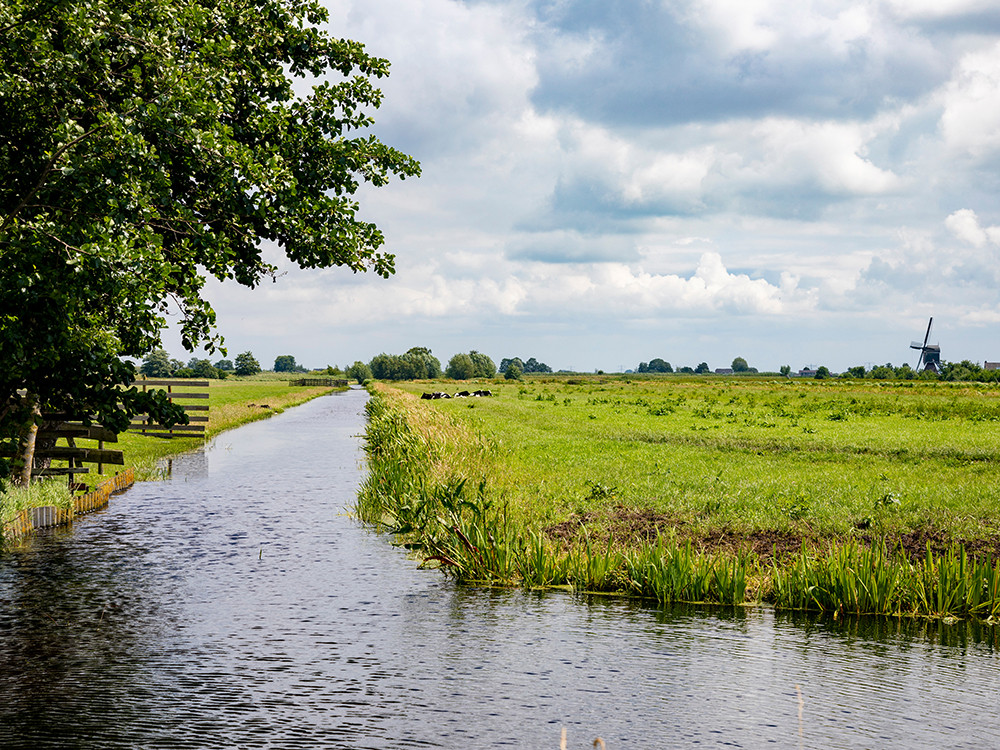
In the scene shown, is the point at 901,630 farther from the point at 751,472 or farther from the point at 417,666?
the point at 751,472

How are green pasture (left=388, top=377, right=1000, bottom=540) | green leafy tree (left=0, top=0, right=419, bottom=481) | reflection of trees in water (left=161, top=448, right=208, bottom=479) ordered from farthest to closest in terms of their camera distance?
reflection of trees in water (left=161, top=448, right=208, bottom=479)
green pasture (left=388, top=377, right=1000, bottom=540)
green leafy tree (left=0, top=0, right=419, bottom=481)

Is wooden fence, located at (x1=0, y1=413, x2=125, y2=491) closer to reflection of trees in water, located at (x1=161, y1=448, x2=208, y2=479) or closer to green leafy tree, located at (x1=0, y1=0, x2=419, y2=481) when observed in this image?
reflection of trees in water, located at (x1=161, y1=448, x2=208, y2=479)

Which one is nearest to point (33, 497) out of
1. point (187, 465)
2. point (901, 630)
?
point (187, 465)

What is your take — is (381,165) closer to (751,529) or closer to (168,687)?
(751,529)

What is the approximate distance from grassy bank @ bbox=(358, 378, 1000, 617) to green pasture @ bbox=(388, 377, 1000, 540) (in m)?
0.08

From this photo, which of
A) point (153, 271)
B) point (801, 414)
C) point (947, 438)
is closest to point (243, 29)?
point (153, 271)

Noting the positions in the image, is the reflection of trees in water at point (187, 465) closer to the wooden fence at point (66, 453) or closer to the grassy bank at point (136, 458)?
the grassy bank at point (136, 458)

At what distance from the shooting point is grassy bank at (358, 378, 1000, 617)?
12.4 m

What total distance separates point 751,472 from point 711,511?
6.66 m

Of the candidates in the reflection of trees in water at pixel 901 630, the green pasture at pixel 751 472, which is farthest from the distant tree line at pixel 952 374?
the reflection of trees in water at pixel 901 630

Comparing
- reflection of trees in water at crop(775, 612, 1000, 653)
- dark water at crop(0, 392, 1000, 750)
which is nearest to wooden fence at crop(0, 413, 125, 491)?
dark water at crop(0, 392, 1000, 750)

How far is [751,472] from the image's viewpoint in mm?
23688

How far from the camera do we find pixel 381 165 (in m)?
19.7

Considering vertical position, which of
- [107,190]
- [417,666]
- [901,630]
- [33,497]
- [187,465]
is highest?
[107,190]
